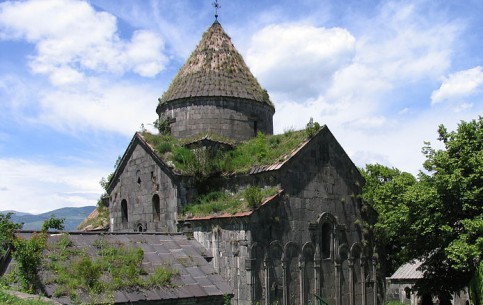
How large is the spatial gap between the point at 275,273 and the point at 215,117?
5960mm

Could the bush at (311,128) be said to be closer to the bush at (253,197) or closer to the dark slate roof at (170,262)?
the bush at (253,197)

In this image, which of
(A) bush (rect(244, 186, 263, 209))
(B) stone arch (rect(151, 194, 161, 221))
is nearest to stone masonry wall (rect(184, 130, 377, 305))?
(A) bush (rect(244, 186, 263, 209))

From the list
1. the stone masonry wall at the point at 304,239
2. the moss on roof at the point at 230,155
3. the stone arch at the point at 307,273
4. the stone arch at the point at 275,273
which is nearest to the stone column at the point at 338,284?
the stone masonry wall at the point at 304,239

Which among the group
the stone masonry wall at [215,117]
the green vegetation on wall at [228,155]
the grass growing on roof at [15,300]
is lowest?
the grass growing on roof at [15,300]

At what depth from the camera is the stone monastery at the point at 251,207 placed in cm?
1356

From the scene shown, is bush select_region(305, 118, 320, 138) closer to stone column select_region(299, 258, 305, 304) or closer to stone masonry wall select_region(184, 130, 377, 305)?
stone masonry wall select_region(184, 130, 377, 305)

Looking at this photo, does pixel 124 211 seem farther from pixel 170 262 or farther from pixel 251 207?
pixel 251 207

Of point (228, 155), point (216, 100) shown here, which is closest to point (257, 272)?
point (228, 155)

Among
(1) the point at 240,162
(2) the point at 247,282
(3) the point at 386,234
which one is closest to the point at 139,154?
(1) the point at 240,162

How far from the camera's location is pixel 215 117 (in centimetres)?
1717

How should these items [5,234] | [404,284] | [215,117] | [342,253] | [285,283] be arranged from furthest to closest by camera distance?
[404,284] < [215,117] < [342,253] < [285,283] < [5,234]

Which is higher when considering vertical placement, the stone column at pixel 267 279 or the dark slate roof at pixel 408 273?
the stone column at pixel 267 279

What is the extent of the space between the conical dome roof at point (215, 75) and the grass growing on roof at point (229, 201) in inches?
153

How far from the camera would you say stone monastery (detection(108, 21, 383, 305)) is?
13562 mm
